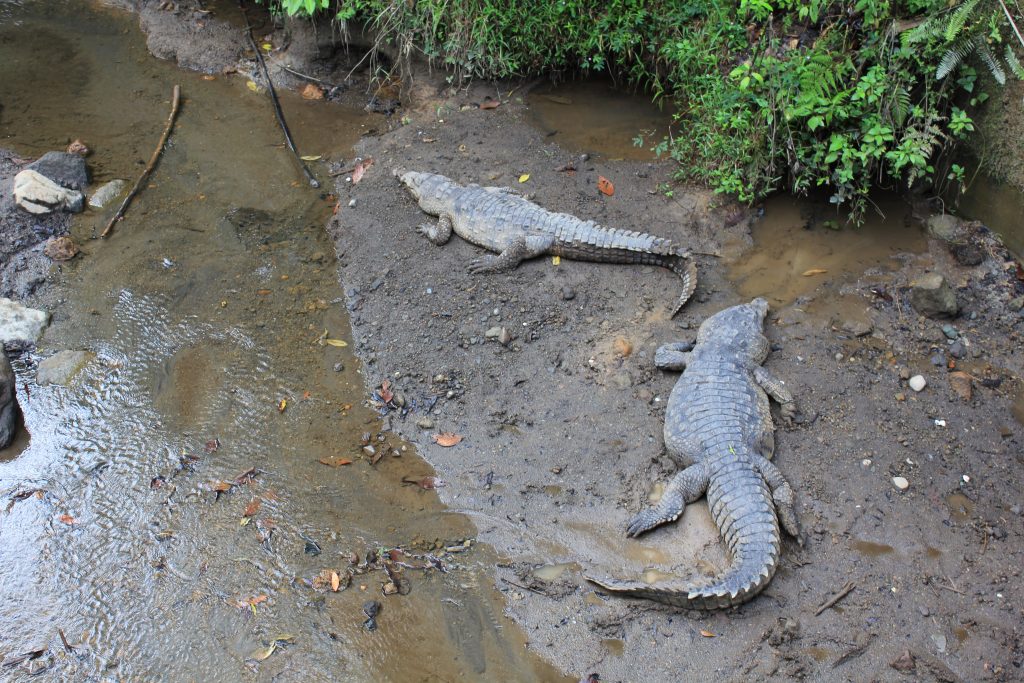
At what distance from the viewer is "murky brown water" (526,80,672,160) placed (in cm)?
661

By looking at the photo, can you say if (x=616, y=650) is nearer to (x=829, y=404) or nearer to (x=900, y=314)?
(x=829, y=404)

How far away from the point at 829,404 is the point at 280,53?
6.88 metres

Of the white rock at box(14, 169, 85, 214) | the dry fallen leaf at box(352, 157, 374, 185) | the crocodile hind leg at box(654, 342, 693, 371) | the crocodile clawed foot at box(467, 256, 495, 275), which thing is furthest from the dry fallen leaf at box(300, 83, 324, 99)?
the crocodile hind leg at box(654, 342, 693, 371)

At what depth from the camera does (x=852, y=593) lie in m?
3.67

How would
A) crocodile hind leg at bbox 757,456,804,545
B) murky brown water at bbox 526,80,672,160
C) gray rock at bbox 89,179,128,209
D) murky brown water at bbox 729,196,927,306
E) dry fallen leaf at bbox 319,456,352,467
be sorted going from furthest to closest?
murky brown water at bbox 526,80,672,160 → gray rock at bbox 89,179,128,209 → murky brown water at bbox 729,196,927,306 → dry fallen leaf at bbox 319,456,352,467 → crocodile hind leg at bbox 757,456,804,545

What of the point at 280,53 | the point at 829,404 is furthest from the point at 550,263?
the point at 280,53

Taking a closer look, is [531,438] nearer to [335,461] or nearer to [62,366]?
A: [335,461]

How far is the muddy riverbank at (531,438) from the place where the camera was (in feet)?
11.9

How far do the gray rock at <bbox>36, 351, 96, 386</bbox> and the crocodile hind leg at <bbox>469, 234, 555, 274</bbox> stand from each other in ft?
9.53

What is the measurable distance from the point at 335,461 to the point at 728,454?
2358 mm

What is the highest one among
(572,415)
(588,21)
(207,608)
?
(588,21)

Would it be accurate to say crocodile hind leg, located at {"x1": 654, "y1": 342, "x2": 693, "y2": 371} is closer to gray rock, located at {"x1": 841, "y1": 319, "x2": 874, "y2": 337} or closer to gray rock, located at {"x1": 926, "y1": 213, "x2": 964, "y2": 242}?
gray rock, located at {"x1": 841, "y1": 319, "x2": 874, "y2": 337}

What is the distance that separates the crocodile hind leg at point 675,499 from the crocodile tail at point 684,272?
1.42 metres

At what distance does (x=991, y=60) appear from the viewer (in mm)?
4602
